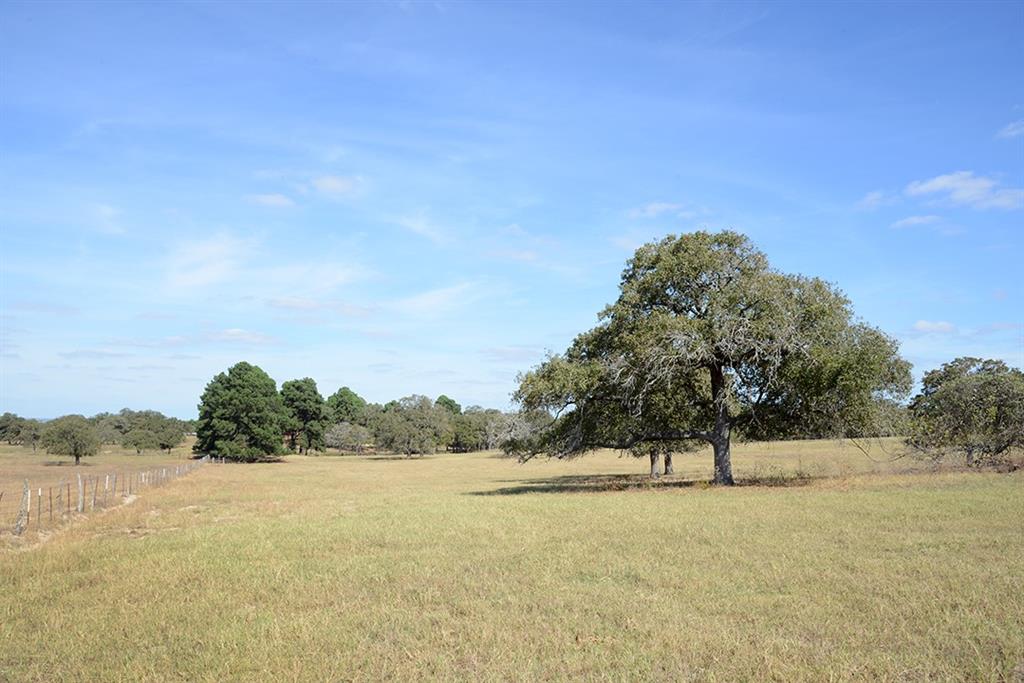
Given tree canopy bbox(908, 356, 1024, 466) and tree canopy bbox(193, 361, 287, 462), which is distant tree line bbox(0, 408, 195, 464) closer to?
tree canopy bbox(193, 361, 287, 462)

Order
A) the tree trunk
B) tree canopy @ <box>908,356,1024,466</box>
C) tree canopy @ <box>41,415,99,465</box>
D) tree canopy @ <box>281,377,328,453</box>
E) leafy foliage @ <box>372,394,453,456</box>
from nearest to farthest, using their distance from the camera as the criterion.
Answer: the tree trunk < tree canopy @ <box>908,356,1024,466</box> < tree canopy @ <box>41,415,99,465</box> < leafy foliage @ <box>372,394,453,456</box> < tree canopy @ <box>281,377,328,453</box>

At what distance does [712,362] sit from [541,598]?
2188 cm

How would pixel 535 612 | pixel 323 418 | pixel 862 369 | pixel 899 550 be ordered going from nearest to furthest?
pixel 535 612 → pixel 899 550 → pixel 862 369 → pixel 323 418

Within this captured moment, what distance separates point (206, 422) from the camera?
10431 cm

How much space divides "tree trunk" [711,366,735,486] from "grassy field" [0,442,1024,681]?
10985mm

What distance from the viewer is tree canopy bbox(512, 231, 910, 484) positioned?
2939 centimetres

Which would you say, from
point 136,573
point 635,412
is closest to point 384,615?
point 136,573

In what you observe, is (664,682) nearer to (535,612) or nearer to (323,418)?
(535,612)

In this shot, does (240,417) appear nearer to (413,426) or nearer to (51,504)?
(413,426)

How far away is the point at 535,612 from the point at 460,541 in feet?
24.3

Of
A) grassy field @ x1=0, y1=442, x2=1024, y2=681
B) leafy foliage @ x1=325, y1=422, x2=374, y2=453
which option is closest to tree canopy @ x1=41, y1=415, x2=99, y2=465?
leafy foliage @ x1=325, y1=422, x2=374, y2=453

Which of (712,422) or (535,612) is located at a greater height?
(712,422)

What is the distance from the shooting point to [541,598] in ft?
36.0

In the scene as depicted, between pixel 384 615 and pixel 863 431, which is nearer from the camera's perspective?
pixel 384 615
